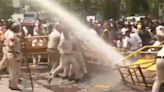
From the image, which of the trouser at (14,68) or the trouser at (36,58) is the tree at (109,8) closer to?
the trouser at (36,58)

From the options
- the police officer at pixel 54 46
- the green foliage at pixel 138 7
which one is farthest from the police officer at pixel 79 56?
the green foliage at pixel 138 7

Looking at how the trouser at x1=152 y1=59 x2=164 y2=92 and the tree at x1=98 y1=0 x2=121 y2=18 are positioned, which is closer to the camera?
the trouser at x1=152 y1=59 x2=164 y2=92

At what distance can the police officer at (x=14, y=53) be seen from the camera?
12.0m

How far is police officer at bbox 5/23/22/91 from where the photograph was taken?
39.5ft

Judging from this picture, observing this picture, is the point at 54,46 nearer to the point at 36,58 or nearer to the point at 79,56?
the point at 79,56

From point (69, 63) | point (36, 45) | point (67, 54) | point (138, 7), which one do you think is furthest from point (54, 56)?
point (138, 7)

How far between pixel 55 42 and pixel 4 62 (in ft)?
5.81

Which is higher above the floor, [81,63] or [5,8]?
[81,63]

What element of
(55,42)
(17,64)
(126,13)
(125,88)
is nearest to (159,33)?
(125,88)

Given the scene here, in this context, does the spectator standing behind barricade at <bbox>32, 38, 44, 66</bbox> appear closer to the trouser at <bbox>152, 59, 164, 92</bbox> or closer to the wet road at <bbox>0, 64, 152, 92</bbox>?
the wet road at <bbox>0, 64, 152, 92</bbox>

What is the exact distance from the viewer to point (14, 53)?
12.2 meters

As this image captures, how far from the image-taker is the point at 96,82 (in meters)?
13.8

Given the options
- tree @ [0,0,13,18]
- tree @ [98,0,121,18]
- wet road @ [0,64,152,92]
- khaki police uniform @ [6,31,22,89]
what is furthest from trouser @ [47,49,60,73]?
tree @ [0,0,13,18]

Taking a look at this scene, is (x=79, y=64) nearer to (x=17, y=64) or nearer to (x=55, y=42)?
(x=55, y=42)
